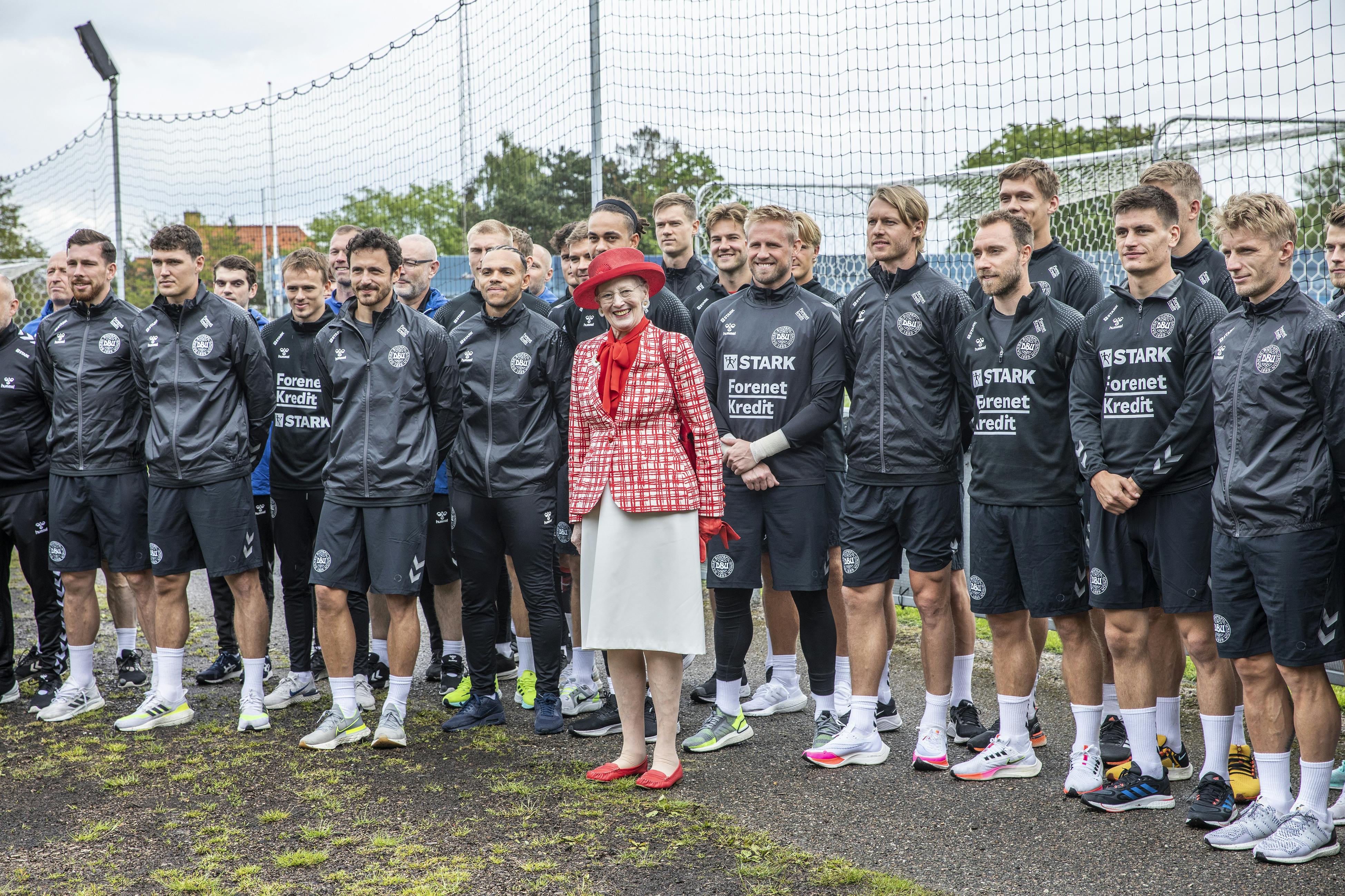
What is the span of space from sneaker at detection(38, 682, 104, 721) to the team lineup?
0.03m

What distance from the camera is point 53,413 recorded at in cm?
577

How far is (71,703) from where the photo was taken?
5809 millimetres

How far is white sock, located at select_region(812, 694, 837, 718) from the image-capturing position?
202 inches

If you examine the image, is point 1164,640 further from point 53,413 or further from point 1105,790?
point 53,413

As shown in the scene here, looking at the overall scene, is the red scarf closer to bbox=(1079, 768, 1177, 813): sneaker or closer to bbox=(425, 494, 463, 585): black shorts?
bbox=(425, 494, 463, 585): black shorts

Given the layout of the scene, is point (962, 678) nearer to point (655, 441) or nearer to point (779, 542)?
point (779, 542)

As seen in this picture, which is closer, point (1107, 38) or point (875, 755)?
point (875, 755)

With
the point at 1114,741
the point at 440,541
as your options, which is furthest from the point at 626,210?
the point at 1114,741

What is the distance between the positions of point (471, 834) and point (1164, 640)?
2.77 m

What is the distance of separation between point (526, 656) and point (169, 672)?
1743 mm

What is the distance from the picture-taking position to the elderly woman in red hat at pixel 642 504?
4578 millimetres

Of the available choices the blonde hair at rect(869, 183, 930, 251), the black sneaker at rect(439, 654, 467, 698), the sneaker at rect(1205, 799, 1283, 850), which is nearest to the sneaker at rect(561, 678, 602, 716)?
the black sneaker at rect(439, 654, 467, 698)

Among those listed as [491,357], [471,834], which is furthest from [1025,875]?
[491,357]

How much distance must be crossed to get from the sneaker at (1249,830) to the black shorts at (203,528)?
429 centimetres
